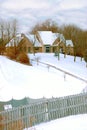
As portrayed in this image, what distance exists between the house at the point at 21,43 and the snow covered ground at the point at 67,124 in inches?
1476

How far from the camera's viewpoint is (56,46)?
61906 millimetres

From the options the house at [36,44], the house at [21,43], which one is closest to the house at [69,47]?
the house at [36,44]

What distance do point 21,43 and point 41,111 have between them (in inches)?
1693

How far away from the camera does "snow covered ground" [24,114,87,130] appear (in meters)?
13.2

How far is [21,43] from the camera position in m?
56.4

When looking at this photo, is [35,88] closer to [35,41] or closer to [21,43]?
[21,43]

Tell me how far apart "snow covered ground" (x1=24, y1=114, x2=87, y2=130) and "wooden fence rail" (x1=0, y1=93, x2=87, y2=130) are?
0.31 metres

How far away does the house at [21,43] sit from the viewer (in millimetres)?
52566

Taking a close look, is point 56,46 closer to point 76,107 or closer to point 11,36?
point 11,36

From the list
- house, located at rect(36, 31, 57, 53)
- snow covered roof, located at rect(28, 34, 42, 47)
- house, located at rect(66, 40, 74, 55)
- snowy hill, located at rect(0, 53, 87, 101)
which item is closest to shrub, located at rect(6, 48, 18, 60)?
snowy hill, located at rect(0, 53, 87, 101)

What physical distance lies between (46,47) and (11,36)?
354 inches

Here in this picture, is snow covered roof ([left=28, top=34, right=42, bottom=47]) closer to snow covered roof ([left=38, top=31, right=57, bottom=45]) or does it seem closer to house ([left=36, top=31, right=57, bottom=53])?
house ([left=36, top=31, right=57, bottom=53])

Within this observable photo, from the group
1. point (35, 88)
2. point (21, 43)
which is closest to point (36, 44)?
point (21, 43)

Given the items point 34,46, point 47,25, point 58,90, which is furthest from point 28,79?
point 47,25
